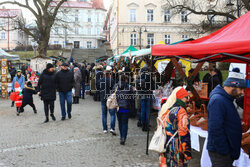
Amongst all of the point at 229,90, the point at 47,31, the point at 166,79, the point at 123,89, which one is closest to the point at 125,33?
the point at 47,31

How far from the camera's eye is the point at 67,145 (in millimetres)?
7207

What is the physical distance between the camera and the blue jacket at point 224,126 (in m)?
3.41

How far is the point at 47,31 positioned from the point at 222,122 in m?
28.8

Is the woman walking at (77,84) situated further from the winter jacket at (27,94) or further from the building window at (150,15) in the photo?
the building window at (150,15)

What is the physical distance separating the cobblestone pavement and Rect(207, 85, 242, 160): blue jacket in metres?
2.57

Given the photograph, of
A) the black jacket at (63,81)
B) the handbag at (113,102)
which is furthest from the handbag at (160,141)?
the black jacket at (63,81)

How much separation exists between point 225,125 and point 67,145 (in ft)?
15.7

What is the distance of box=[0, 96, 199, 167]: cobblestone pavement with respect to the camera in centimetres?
598

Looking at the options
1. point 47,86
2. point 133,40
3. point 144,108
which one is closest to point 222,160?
→ point 144,108

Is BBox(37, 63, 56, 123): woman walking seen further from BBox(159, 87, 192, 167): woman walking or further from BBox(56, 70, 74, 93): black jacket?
BBox(159, 87, 192, 167): woman walking

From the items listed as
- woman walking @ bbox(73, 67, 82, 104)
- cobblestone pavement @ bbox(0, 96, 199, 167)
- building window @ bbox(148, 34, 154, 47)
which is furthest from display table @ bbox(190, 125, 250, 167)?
building window @ bbox(148, 34, 154, 47)

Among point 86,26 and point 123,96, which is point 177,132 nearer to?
point 123,96

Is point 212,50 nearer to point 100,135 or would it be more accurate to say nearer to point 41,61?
point 100,135

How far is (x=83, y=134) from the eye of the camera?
830 cm
